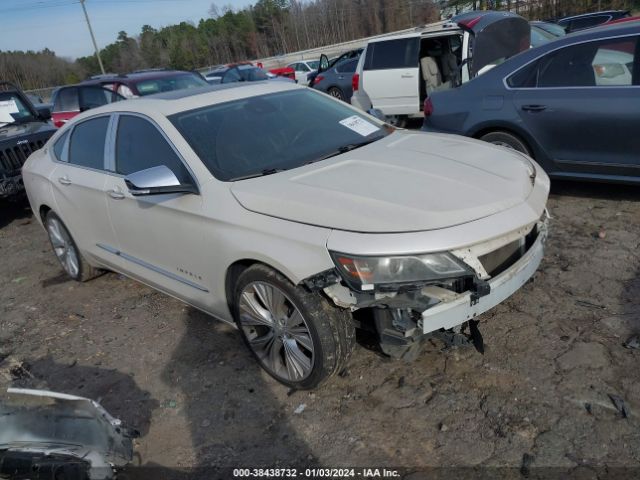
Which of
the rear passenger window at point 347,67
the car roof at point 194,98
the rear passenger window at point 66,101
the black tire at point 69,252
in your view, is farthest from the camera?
the rear passenger window at point 347,67

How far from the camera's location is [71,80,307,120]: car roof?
3.55m

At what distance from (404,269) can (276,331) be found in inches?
36.1

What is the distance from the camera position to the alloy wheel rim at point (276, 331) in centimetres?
281

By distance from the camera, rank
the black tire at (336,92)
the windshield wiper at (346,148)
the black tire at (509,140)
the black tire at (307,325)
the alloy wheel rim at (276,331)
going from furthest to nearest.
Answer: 1. the black tire at (336,92)
2. the black tire at (509,140)
3. the windshield wiper at (346,148)
4. the alloy wheel rim at (276,331)
5. the black tire at (307,325)

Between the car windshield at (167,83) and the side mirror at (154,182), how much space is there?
633 cm

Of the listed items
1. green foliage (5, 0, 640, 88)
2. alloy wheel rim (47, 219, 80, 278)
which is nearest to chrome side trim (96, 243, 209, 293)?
alloy wheel rim (47, 219, 80, 278)

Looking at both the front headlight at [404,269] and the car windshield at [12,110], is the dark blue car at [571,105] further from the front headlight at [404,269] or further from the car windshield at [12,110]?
the car windshield at [12,110]

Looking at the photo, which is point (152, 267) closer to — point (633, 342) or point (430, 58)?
point (633, 342)

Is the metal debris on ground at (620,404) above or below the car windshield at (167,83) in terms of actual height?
below

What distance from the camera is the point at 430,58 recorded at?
9.34m

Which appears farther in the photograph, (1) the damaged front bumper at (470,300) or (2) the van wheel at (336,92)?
(2) the van wheel at (336,92)

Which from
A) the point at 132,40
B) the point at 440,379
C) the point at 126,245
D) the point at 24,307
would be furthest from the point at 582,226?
the point at 132,40

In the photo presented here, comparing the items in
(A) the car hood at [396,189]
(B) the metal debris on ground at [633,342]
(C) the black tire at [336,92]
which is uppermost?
(A) the car hood at [396,189]

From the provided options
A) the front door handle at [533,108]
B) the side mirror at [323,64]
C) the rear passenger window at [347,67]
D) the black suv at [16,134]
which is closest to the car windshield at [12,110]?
the black suv at [16,134]
